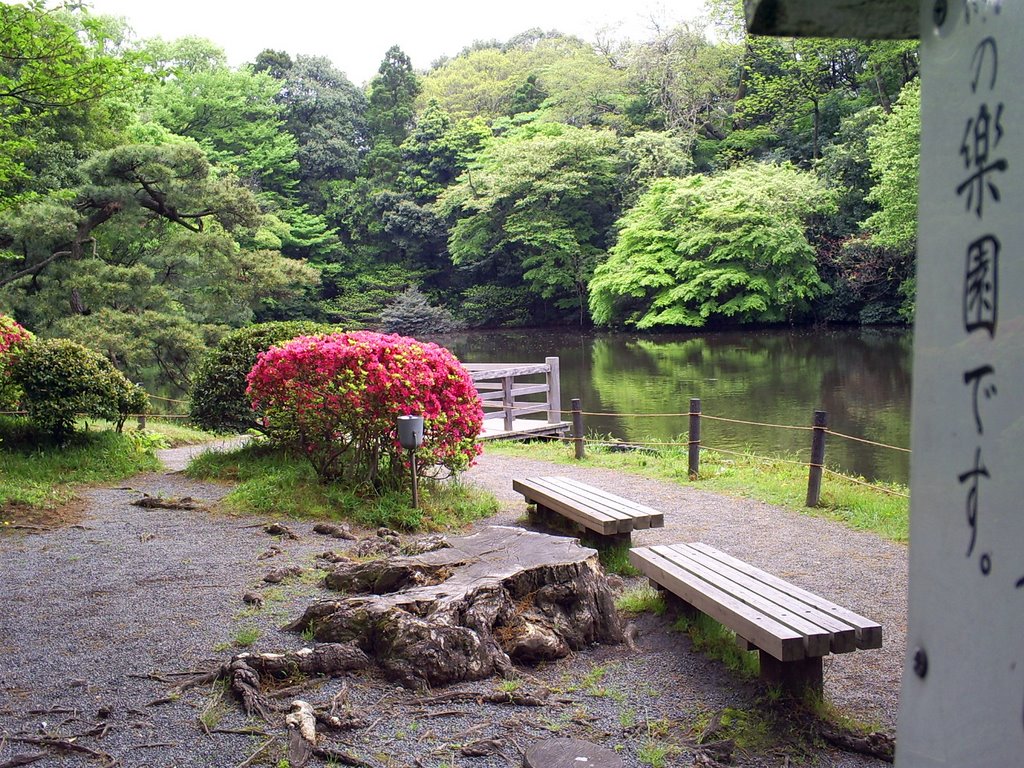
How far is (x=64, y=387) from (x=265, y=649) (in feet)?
18.1

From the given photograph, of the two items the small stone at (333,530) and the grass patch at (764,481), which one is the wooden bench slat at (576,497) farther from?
the grass patch at (764,481)

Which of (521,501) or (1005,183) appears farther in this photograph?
(521,501)

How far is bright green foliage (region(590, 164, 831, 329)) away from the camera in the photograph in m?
25.6

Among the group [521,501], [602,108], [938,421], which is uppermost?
[602,108]

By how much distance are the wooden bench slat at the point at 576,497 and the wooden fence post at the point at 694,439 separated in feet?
8.17

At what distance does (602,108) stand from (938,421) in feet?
114

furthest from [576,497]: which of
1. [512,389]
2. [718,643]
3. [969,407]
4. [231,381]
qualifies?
[512,389]

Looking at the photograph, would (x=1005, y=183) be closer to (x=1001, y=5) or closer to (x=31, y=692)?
(x=1001, y=5)

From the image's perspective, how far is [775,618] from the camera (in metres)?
3.39

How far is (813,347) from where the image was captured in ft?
80.7

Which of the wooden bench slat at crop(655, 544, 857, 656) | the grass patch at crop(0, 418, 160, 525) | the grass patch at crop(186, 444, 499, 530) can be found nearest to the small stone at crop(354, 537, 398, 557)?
the grass patch at crop(186, 444, 499, 530)

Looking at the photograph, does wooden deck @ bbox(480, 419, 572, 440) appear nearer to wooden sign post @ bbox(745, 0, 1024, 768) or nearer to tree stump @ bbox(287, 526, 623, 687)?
tree stump @ bbox(287, 526, 623, 687)

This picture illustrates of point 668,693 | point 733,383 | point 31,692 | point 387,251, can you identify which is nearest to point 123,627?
point 31,692

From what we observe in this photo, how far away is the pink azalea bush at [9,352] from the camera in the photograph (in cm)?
816
